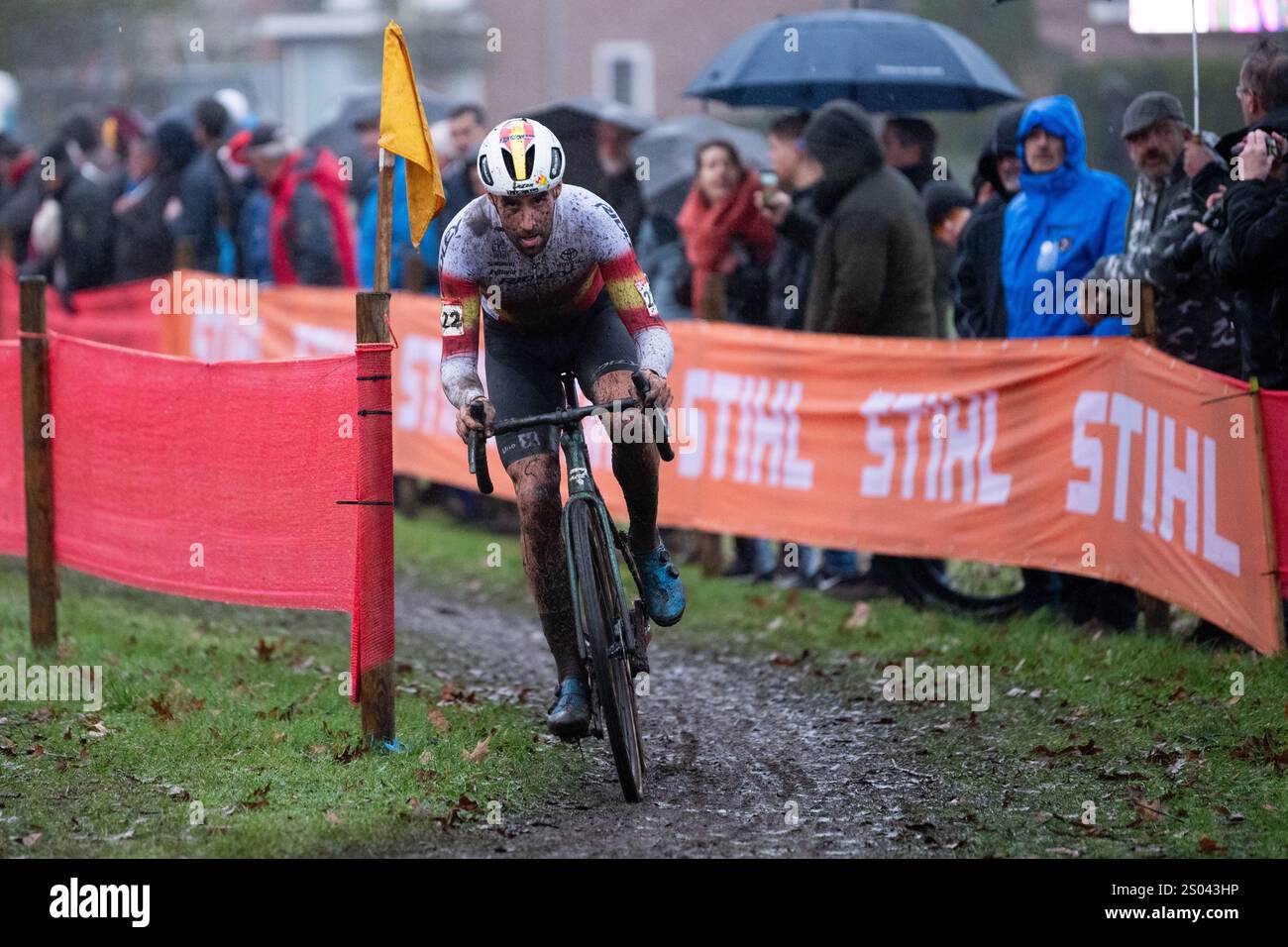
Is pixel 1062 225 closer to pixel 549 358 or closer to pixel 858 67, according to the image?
pixel 858 67

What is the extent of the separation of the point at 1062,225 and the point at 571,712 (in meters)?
4.58

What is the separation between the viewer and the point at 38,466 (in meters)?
9.79

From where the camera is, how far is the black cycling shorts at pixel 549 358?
24.6 feet

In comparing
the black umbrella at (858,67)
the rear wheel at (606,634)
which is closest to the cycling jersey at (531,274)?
the rear wheel at (606,634)

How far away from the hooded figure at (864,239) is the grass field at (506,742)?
187cm

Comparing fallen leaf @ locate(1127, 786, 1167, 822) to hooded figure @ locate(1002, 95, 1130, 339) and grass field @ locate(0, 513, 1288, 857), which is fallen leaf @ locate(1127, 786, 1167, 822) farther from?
hooded figure @ locate(1002, 95, 1130, 339)

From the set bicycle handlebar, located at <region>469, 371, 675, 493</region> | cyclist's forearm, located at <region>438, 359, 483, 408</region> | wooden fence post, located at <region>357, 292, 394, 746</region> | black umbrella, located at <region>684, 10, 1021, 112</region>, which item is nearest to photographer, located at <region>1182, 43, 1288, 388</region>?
bicycle handlebar, located at <region>469, 371, 675, 493</region>

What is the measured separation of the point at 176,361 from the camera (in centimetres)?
913

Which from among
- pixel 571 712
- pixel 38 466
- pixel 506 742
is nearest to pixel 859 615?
pixel 506 742

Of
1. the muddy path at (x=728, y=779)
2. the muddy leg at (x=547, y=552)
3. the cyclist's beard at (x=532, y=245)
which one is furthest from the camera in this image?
the muddy leg at (x=547, y=552)

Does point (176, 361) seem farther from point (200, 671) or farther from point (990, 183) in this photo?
point (990, 183)

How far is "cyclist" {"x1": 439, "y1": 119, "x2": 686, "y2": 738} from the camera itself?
718 cm

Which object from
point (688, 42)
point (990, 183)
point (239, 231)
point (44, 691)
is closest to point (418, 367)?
point (239, 231)

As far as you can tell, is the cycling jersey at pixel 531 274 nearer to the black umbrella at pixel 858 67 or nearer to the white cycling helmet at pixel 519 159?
the white cycling helmet at pixel 519 159
